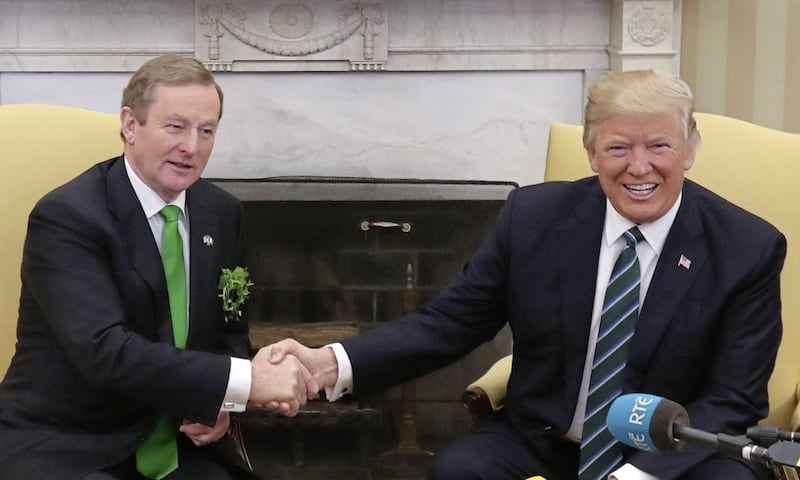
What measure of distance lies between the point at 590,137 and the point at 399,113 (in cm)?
181

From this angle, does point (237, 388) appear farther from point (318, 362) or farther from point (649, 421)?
point (649, 421)

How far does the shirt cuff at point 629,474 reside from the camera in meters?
2.26

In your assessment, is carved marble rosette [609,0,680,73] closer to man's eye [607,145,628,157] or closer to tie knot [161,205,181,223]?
man's eye [607,145,628,157]

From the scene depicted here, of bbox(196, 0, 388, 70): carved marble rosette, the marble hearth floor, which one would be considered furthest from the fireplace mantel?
the marble hearth floor

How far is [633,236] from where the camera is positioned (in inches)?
98.0

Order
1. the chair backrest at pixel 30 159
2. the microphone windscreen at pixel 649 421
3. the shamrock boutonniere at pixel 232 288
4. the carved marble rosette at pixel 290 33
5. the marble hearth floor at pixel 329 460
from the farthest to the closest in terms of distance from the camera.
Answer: the carved marble rosette at pixel 290 33, the marble hearth floor at pixel 329 460, the chair backrest at pixel 30 159, the shamrock boutonniere at pixel 232 288, the microphone windscreen at pixel 649 421

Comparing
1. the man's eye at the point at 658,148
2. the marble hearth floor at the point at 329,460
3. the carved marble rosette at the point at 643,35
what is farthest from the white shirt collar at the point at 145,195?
the carved marble rosette at the point at 643,35

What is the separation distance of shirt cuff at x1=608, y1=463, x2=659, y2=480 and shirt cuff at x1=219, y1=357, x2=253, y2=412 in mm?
705

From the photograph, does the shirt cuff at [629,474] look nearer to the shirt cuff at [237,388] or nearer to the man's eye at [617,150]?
the man's eye at [617,150]

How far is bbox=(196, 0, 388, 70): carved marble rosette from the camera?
415 centimetres

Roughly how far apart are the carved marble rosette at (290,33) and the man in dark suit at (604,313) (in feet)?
5.43

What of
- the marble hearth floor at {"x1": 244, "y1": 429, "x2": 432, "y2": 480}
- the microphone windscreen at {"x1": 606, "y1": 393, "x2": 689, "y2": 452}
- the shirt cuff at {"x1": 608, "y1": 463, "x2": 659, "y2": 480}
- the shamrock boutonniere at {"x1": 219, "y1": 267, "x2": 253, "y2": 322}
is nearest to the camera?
the microphone windscreen at {"x1": 606, "y1": 393, "x2": 689, "y2": 452}

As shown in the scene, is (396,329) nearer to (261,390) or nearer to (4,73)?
(261,390)

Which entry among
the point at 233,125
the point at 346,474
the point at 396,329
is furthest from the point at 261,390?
the point at 233,125
